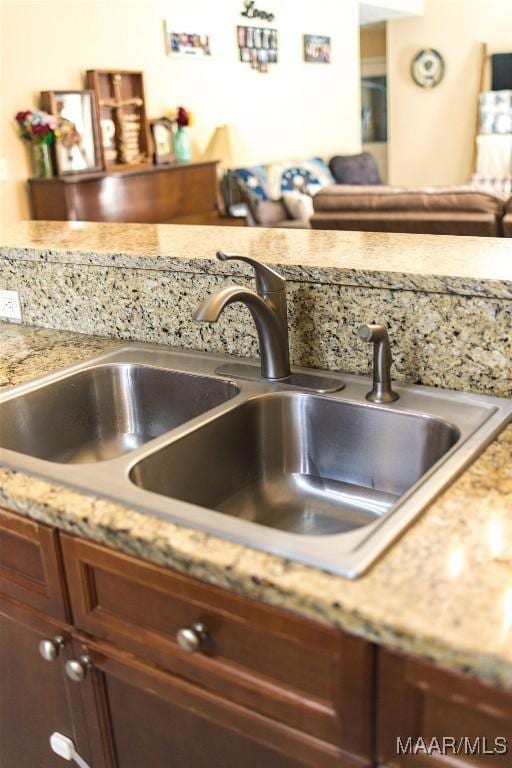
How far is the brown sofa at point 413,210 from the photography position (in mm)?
3230

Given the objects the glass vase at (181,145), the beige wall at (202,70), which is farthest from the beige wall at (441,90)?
the glass vase at (181,145)

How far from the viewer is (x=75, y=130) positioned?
452 centimetres

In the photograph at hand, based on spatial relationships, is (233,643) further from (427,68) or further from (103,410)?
(427,68)

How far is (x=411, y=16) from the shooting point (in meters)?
8.30

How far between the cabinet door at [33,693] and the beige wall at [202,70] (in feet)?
11.8

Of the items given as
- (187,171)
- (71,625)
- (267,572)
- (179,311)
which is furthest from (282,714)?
(187,171)

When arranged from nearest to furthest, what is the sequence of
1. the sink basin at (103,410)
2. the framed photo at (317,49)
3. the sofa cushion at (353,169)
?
the sink basin at (103,410) → the framed photo at (317,49) → the sofa cushion at (353,169)

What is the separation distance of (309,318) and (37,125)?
11.2ft

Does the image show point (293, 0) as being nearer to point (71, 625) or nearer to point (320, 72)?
point (320, 72)

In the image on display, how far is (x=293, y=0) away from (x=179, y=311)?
603cm

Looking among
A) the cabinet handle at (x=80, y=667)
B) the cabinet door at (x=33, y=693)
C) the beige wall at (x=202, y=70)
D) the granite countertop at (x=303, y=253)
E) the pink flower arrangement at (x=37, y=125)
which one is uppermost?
the beige wall at (x=202, y=70)

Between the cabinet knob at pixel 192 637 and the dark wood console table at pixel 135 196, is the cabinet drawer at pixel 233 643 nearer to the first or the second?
the cabinet knob at pixel 192 637

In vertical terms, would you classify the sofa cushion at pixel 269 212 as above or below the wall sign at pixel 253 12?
below

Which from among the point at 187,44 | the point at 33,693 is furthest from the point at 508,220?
the point at 187,44
